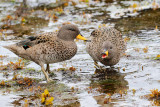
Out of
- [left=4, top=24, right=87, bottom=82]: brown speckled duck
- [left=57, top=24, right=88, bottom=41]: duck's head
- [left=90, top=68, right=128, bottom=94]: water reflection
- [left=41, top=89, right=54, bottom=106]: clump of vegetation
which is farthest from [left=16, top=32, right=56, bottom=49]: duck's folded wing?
[left=41, top=89, right=54, bottom=106]: clump of vegetation

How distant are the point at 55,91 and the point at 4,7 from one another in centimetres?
1124

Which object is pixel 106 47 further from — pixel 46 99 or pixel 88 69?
pixel 46 99

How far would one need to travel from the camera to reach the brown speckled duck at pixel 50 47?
7809 mm

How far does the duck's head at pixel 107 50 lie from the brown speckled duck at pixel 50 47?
0.70m

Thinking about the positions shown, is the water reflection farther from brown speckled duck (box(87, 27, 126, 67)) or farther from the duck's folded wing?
the duck's folded wing

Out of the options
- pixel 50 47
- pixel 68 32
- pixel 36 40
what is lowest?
pixel 50 47

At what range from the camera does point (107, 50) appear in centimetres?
797

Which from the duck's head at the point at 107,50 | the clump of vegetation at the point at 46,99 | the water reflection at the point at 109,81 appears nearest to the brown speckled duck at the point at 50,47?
the duck's head at the point at 107,50

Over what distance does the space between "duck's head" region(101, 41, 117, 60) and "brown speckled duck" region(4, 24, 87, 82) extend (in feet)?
2.29

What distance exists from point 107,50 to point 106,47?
86 mm

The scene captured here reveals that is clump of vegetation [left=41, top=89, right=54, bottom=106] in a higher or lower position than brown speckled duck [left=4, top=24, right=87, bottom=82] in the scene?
lower

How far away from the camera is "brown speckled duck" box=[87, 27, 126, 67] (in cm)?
805

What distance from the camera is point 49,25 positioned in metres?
14.1

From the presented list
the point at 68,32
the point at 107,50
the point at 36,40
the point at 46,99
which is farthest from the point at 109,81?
the point at 36,40
